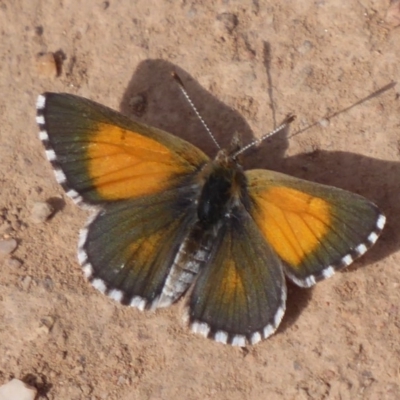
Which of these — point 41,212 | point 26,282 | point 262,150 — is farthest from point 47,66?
point 262,150

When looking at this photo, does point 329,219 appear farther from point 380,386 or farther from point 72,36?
point 72,36

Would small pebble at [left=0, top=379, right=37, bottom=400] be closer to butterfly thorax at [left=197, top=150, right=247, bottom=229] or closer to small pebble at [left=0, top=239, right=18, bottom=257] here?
small pebble at [left=0, top=239, right=18, bottom=257]

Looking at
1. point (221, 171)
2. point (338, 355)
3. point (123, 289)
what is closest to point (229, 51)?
point (221, 171)

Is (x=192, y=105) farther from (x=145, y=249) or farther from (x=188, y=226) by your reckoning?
(x=145, y=249)

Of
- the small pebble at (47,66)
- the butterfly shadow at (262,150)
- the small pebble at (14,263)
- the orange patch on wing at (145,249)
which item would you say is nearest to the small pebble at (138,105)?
the butterfly shadow at (262,150)

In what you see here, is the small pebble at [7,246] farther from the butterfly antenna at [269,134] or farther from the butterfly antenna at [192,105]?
the butterfly antenna at [269,134]

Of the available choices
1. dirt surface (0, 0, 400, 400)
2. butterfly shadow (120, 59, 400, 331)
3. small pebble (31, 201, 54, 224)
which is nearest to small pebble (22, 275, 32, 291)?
dirt surface (0, 0, 400, 400)
